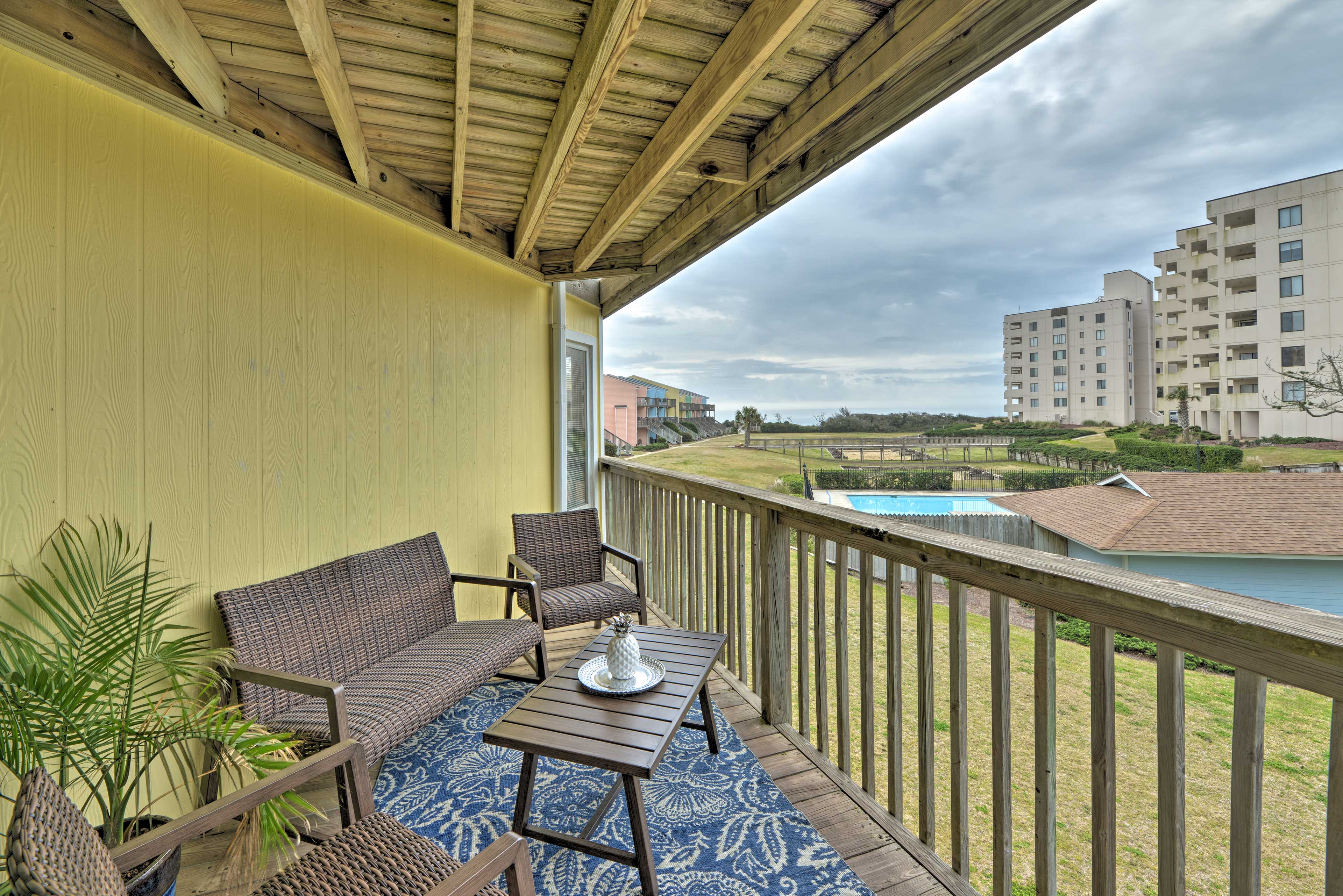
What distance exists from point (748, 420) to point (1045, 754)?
21.6 feet

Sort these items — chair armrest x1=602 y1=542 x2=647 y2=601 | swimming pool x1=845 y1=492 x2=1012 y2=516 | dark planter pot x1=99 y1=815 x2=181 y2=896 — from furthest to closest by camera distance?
1. swimming pool x1=845 y1=492 x2=1012 y2=516
2. chair armrest x1=602 y1=542 x2=647 y2=601
3. dark planter pot x1=99 y1=815 x2=181 y2=896

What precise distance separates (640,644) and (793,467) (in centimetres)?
329

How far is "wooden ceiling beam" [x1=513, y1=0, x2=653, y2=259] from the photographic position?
1487 mm

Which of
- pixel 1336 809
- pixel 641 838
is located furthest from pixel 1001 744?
pixel 641 838

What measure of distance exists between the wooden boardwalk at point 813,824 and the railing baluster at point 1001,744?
222 millimetres

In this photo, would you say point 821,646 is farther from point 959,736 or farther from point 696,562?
point 696,562

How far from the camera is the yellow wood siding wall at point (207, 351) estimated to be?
167 cm

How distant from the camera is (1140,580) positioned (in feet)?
3.73

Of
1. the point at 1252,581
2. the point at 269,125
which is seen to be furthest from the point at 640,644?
the point at 1252,581

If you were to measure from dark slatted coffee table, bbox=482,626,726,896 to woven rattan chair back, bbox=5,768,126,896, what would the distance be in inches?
35.4

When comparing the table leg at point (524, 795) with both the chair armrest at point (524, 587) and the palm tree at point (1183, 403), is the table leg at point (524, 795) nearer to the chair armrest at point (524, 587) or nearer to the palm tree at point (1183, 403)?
the chair armrest at point (524, 587)

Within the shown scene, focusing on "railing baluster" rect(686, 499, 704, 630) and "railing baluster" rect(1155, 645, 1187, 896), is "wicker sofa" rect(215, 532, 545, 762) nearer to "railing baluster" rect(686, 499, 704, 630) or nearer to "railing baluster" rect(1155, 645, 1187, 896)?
"railing baluster" rect(686, 499, 704, 630)

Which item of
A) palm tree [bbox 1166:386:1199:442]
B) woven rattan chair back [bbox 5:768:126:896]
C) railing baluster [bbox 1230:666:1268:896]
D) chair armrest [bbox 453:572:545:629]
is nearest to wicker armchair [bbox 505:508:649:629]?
chair armrest [bbox 453:572:545:629]

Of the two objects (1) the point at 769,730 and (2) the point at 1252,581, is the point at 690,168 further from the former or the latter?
(2) the point at 1252,581
